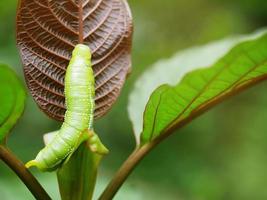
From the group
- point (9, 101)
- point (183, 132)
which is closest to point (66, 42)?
point (9, 101)

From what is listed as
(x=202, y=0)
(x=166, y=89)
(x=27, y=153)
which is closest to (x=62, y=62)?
(x=166, y=89)

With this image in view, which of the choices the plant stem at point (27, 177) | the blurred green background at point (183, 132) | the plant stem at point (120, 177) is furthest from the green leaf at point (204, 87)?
the blurred green background at point (183, 132)

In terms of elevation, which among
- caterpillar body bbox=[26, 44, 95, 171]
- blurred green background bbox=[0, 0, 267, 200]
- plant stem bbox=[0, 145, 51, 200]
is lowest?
blurred green background bbox=[0, 0, 267, 200]

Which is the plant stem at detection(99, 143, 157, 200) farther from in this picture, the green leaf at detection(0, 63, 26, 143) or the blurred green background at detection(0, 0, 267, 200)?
the blurred green background at detection(0, 0, 267, 200)

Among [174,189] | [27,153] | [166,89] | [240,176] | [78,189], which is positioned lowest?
[240,176]

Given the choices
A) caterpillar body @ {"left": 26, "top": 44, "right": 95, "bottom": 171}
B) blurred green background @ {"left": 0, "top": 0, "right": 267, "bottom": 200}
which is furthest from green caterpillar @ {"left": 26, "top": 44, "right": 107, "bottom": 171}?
blurred green background @ {"left": 0, "top": 0, "right": 267, "bottom": 200}

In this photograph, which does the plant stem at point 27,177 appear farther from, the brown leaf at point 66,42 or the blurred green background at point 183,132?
the blurred green background at point 183,132

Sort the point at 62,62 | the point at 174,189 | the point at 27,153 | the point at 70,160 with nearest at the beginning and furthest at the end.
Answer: the point at 70,160 → the point at 62,62 → the point at 27,153 → the point at 174,189

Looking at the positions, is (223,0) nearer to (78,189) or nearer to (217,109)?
(217,109)
